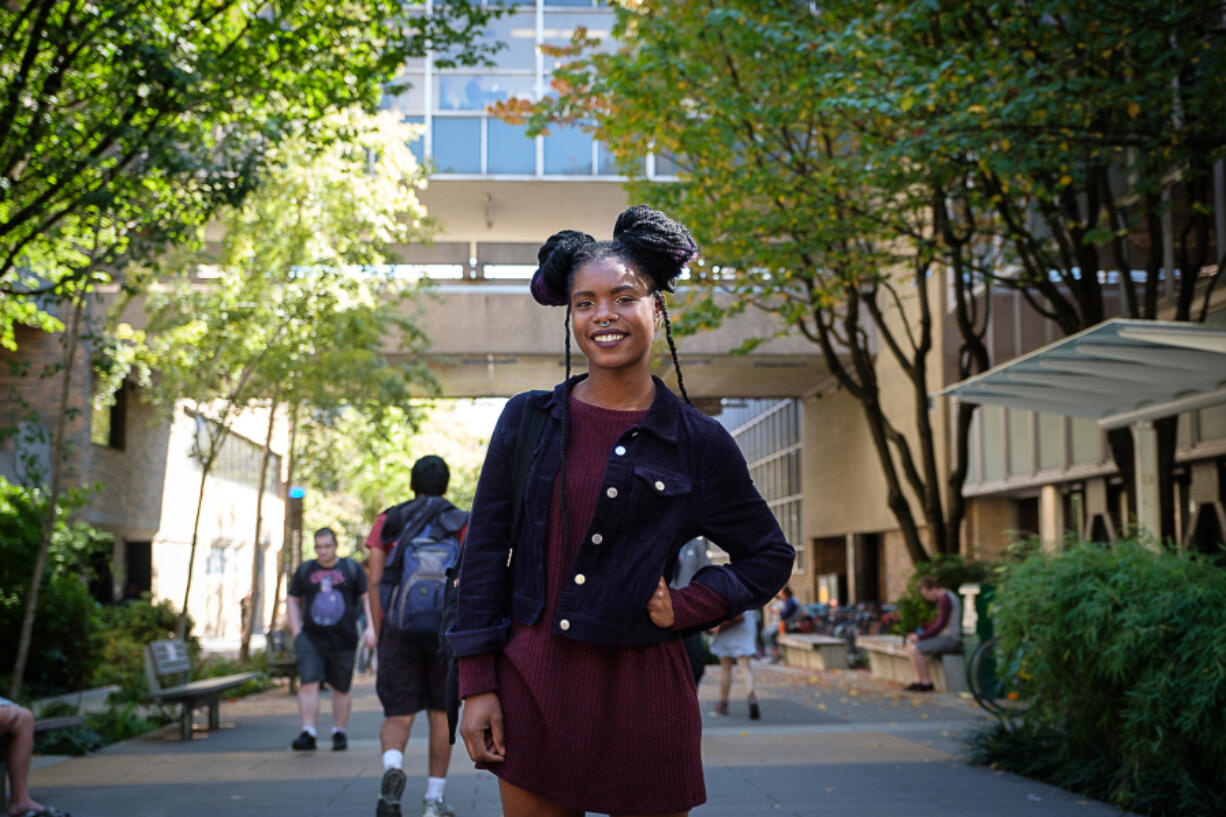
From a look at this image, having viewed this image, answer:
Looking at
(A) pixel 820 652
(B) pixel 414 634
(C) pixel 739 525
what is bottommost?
(A) pixel 820 652

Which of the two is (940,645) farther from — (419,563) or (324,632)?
(419,563)

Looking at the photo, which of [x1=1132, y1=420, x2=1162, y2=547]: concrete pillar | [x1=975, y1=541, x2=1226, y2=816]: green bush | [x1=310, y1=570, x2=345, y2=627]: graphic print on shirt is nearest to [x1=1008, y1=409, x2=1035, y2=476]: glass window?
[x1=1132, y1=420, x2=1162, y2=547]: concrete pillar

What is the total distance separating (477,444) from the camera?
53.2 meters

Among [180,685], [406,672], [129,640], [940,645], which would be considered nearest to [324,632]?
[180,685]

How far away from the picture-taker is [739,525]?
10.3 feet

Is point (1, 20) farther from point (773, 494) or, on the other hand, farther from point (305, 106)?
point (773, 494)

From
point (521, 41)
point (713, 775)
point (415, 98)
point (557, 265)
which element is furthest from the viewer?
point (521, 41)

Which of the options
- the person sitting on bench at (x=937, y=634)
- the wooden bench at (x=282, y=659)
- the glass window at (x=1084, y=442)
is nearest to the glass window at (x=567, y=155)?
the wooden bench at (x=282, y=659)

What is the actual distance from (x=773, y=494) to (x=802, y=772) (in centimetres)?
3556

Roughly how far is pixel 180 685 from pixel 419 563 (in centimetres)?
748

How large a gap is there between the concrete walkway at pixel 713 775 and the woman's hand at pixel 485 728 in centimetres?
506

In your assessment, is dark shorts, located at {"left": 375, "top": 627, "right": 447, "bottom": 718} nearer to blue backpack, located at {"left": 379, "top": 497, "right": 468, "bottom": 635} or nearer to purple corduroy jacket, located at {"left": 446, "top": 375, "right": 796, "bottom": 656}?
blue backpack, located at {"left": 379, "top": 497, "right": 468, "bottom": 635}

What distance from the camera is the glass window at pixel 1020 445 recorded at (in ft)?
80.0

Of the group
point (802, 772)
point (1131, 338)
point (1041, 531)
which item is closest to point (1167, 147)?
point (1131, 338)
